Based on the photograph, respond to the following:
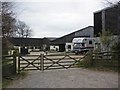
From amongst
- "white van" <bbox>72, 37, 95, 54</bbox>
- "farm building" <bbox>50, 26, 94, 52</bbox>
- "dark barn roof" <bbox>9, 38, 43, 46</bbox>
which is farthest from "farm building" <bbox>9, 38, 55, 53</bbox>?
"white van" <bbox>72, 37, 95, 54</bbox>

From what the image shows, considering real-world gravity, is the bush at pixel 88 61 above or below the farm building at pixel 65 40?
below

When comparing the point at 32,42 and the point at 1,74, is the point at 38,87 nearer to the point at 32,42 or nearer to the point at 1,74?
the point at 1,74

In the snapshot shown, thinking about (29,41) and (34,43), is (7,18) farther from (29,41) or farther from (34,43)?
(34,43)

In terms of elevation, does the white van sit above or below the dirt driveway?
above

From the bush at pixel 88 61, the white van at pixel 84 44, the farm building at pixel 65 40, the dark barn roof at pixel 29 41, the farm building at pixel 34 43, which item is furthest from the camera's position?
the farm building at pixel 34 43

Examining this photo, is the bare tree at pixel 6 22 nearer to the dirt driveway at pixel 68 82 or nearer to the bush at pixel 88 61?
the dirt driveway at pixel 68 82

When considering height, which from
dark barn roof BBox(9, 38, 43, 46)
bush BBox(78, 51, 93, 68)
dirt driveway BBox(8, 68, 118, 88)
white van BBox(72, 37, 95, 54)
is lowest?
dirt driveway BBox(8, 68, 118, 88)

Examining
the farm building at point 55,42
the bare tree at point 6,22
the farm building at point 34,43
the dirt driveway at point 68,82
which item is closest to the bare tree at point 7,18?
the bare tree at point 6,22

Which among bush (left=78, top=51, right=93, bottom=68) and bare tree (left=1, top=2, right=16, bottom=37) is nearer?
bare tree (left=1, top=2, right=16, bottom=37)

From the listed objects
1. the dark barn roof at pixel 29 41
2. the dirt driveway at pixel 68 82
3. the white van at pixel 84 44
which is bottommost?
the dirt driveway at pixel 68 82

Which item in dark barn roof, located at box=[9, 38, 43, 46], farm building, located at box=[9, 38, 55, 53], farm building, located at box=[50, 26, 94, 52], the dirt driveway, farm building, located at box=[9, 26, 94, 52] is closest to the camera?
the dirt driveway

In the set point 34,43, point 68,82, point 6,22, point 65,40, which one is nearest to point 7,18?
point 6,22

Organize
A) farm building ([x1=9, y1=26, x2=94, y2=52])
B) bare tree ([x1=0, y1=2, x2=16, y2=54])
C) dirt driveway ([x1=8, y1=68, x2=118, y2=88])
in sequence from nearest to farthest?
1. dirt driveway ([x1=8, y1=68, x2=118, y2=88])
2. bare tree ([x1=0, y1=2, x2=16, y2=54])
3. farm building ([x1=9, y1=26, x2=94, y2=52])

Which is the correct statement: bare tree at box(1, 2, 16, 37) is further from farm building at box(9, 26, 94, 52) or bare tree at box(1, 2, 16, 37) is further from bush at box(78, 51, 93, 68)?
farm building at box(9, 26, 94, 52)
